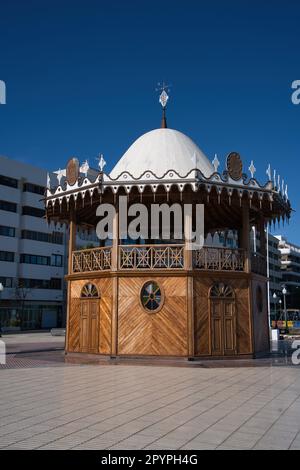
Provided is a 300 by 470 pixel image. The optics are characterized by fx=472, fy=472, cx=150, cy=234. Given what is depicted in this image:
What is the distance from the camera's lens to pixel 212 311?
718 inches

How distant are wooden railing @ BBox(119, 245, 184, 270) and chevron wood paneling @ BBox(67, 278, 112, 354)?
1137 millimetres

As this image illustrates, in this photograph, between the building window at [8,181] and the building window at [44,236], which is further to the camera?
the building window at [44,236]

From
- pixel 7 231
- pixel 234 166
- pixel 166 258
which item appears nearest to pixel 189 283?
pixel 166 258

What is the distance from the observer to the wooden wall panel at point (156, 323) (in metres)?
17.9

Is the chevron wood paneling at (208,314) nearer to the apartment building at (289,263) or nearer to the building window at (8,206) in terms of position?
the building window at (8,206)

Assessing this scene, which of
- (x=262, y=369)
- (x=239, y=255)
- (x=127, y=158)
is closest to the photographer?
(x=262, y=369)

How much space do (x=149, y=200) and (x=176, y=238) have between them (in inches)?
188

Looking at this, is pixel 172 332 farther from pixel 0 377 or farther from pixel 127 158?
pixel 127 158

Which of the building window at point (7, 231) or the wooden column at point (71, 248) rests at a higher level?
the building window at point (7, 231)

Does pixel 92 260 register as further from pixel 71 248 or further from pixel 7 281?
pixel 7 281

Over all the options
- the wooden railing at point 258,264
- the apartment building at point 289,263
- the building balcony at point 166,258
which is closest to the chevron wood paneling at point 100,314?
the building balcony at point 166,258

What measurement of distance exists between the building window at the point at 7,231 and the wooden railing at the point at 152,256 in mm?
41951

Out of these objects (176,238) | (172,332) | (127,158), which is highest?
(127,158)
